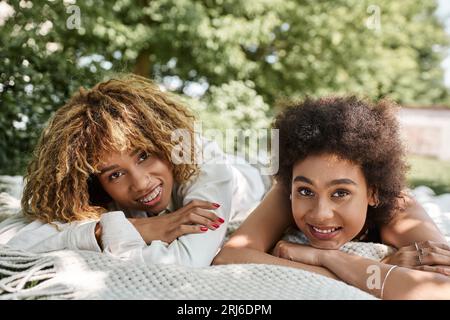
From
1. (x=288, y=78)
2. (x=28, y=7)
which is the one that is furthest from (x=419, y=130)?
(x=28, y=7)

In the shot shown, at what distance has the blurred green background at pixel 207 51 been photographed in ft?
13.5

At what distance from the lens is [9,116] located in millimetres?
4031

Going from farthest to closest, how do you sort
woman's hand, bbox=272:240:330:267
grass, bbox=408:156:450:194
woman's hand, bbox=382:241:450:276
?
grass, bbox=408:156:450:194 → woman's hand, bbox=272:240:330:267 → woman's hand, bbox=382:241:450:276

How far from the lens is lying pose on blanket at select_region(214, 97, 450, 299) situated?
7.23 feet

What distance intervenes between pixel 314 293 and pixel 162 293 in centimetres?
55

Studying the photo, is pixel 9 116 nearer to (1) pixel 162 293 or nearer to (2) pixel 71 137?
(2) pixel 71 137

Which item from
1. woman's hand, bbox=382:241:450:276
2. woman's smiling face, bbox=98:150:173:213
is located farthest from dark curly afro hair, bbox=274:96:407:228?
woman's smiling face, bbox=98:150:173:213

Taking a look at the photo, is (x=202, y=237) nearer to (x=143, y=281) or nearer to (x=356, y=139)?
(x=143, y=281)

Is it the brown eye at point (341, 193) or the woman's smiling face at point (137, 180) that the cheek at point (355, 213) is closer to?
the brown eye at point (341, 193)

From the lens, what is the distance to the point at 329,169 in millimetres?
2281

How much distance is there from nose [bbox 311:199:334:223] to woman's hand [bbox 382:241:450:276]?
1.10 feet

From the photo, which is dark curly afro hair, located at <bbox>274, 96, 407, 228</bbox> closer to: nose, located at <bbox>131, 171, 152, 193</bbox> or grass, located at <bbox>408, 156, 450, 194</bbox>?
nose, located at <bbox>131, 171, 152, 193</bbox>

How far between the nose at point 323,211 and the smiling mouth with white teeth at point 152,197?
817 mm
